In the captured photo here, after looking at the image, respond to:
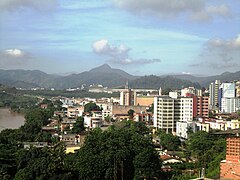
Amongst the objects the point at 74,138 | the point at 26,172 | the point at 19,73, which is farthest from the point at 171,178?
the point at 19,73

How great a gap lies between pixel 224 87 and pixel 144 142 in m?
20.4

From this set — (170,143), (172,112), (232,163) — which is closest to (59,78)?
(172,112)

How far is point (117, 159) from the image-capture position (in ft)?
23.3

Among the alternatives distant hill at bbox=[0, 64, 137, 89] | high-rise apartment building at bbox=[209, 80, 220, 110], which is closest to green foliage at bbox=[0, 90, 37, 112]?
high-rise apartment building at bbox=[209, 80, 220, 110]

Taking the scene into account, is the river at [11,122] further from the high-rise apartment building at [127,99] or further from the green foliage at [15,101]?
the high-rise apartment building at [127,99]

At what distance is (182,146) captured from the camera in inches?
510

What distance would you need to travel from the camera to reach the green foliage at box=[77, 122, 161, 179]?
7078 mm

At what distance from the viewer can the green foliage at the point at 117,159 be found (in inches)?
279

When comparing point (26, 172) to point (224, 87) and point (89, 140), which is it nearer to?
point (89, 140)

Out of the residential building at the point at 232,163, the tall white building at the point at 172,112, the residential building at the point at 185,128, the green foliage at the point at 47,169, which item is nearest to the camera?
the residential building at the point at 232,163

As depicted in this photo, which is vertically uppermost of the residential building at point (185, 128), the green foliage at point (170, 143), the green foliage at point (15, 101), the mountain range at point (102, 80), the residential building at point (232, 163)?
the mountain range at point (102, 80)

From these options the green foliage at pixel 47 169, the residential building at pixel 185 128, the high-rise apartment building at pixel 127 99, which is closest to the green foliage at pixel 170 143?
the residential building at pixel 185 128

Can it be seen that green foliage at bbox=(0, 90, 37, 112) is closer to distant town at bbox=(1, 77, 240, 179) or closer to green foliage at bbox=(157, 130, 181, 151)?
distant town at bbox=(1, 77, 240, 179)

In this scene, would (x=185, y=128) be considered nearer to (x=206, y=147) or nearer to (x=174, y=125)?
(x=174, y=125)
